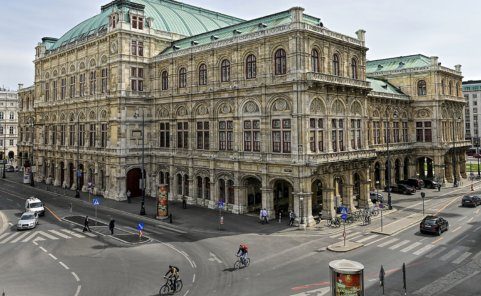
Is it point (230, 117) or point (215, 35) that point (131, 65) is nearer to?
point (215, 35)

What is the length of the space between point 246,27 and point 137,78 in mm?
18564

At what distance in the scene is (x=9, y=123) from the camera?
388ft

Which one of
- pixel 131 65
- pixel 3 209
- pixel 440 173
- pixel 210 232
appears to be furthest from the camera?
pixel 440 173

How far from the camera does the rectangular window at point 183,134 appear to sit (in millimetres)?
51616

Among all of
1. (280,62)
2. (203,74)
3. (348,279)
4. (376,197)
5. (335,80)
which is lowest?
(376,197)

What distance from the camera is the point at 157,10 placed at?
61.4 meters

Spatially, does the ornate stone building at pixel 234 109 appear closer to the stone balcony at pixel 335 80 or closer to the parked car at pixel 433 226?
the stone balcony at pixel 335 80

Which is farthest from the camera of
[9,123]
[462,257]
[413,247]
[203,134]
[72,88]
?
[9,123]

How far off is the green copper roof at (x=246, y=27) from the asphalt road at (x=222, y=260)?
2392 cm

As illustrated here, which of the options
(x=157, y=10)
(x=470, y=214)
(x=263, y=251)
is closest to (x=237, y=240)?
(x=263, y=251)

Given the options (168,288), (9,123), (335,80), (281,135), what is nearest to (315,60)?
(335,80)

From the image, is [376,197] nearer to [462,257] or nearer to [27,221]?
[462,257]

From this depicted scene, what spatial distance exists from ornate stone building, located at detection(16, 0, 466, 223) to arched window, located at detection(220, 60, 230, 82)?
0.12 m

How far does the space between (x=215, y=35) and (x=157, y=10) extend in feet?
51.7
